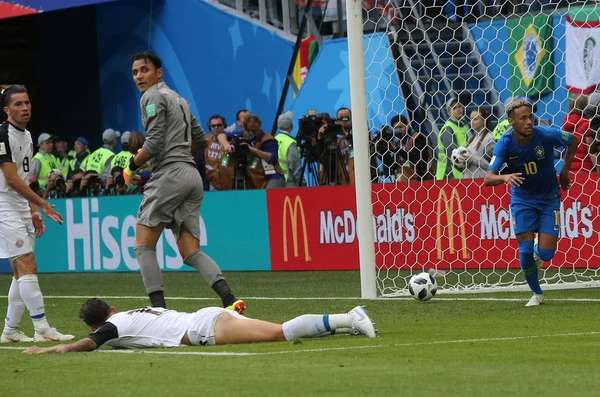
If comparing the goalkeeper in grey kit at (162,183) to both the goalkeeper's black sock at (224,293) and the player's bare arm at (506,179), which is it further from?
the player's bare arm at (506,179)

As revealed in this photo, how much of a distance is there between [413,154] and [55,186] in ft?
28.0

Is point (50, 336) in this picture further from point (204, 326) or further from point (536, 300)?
point (536, 300)

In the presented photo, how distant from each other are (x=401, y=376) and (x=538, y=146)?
17.1 ft

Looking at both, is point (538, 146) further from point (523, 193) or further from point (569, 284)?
point (569, 284)

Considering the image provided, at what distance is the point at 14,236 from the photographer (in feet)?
32.1

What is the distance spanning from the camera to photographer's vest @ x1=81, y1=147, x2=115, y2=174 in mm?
22688

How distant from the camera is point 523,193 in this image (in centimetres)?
1142

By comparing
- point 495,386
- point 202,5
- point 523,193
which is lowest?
point 495,386

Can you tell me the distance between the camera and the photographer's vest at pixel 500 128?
52.1 feet

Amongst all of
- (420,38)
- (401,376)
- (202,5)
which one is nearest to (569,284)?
(420,38)

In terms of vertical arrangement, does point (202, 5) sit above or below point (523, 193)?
above

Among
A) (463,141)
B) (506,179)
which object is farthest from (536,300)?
(463,141)

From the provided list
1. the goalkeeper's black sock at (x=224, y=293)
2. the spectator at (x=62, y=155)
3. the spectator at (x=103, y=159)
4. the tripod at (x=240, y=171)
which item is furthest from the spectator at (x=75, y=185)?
the goalkeeper's black sock at (x=224, y=293)

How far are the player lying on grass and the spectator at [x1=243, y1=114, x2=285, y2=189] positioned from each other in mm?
10303
